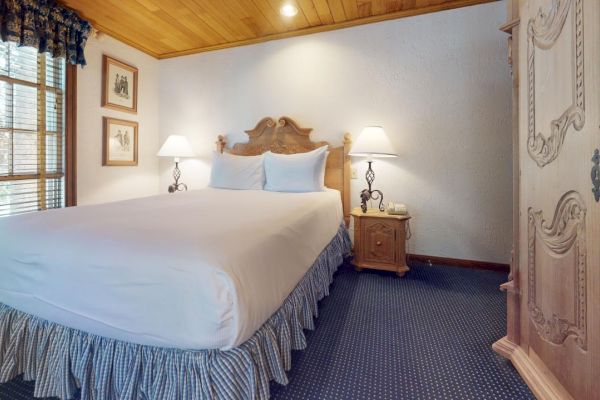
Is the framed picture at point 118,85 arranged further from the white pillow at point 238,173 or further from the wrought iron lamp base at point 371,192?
the wrought iron lamp base at point 371,192

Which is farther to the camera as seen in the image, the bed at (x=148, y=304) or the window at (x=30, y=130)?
the window at (x=30, y=130)

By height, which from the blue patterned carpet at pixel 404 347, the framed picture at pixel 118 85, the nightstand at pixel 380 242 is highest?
the framed picture at pixel 118 85

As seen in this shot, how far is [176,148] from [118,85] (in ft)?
3.18

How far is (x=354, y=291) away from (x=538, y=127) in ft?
5.26

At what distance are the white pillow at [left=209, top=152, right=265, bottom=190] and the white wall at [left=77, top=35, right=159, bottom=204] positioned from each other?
1315 mm

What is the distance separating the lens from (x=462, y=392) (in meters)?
1.29

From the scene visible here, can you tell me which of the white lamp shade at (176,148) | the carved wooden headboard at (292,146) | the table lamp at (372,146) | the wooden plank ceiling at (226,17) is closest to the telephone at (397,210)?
the table lamp at (372,146)

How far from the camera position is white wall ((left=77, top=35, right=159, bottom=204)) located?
3115mm

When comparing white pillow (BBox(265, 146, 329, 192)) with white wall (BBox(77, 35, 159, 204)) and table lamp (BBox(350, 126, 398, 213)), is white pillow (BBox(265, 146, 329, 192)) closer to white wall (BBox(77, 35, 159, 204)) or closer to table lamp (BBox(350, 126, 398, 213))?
table lamp (BBox(350, 126, 398, 213))

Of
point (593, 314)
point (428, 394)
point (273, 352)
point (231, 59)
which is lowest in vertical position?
point (428, 394)

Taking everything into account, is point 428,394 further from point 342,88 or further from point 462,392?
point 342,88

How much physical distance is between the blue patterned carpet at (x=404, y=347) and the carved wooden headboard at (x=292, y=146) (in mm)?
1117

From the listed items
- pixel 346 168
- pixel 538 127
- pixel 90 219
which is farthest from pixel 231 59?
pixel 538 127

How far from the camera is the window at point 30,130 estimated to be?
8.26 feet
